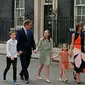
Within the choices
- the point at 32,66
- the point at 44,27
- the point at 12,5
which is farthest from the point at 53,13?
the point at 32,66

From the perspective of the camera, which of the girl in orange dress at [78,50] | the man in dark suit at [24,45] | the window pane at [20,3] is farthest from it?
the window pane at [20,3]

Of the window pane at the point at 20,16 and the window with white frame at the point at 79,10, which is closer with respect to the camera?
the window with white frame at the point at 79,10

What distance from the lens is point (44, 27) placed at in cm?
Result: 2098

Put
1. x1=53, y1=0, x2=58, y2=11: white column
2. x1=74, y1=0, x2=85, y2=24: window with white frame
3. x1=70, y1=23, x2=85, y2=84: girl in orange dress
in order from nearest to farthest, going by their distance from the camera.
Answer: x1=70, y1=23, x2=85, y2=84: girl in orange dress, x1=74, y1=0, x2=85, y2=24: window with white frame, x1=53, y1=0, x2=58, y2=11: white column

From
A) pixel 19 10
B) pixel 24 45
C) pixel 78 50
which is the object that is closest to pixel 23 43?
pixel 24 45

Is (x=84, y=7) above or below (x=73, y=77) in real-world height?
above

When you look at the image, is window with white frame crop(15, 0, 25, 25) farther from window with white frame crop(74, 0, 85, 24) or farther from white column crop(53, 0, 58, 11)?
window with white frame crop(74, 0, 85, 24)

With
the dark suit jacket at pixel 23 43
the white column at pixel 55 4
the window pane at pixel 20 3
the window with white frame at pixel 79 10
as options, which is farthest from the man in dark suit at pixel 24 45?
the window pane at pixel 20 3

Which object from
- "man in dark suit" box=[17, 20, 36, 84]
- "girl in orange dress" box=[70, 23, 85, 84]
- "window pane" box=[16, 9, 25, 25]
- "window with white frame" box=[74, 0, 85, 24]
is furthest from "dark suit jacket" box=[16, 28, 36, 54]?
"window pane" box=[16, 9, 25, 25]

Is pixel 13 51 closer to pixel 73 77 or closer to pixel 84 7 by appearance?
pixel 73 77

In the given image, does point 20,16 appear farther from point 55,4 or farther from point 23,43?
point 23,43

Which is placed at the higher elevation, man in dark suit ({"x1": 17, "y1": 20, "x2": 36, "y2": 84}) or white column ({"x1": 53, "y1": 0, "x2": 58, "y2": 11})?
white column ({"x1": 53, "y1": 0, "x2": 58, "y2": 11})

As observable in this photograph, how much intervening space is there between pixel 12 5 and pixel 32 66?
752 centimetres

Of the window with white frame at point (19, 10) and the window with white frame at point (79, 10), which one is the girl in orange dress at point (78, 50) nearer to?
the window with white frame at point (79, 10)
